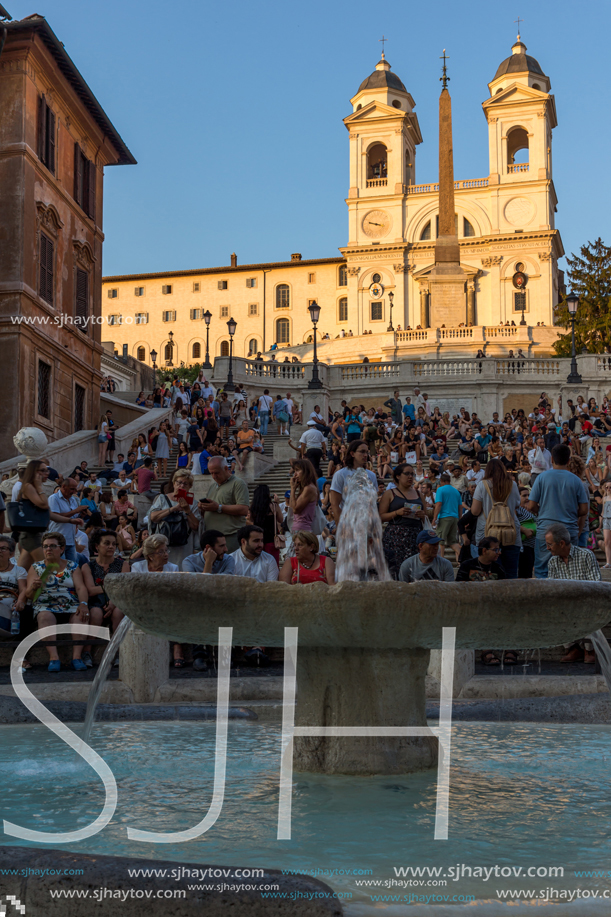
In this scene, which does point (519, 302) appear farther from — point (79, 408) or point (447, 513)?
point (447, 513)

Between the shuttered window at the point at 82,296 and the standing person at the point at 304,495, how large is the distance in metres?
21.0

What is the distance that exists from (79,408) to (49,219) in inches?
206

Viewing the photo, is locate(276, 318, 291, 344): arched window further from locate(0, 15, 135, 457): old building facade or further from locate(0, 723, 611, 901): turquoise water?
locate(0, 723, 611, 901): turquoise water

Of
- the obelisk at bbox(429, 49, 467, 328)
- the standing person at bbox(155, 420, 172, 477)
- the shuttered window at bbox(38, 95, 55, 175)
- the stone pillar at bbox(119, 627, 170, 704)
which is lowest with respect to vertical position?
the stone pillar at bbox(119, 627, 170, 704)

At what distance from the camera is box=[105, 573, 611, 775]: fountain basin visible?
12.7 ft

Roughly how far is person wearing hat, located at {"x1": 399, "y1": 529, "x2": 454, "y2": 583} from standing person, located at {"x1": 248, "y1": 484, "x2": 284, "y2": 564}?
1.72 meters

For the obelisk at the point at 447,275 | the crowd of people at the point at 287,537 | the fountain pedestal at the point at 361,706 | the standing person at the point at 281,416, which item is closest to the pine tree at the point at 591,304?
the obelisk at the point at 447,275

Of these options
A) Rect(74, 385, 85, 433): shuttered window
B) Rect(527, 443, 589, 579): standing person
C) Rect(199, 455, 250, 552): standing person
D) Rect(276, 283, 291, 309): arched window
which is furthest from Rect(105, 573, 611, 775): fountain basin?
Rect(276, 283, 291, 309): arched window

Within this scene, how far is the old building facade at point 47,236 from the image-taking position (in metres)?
23.9

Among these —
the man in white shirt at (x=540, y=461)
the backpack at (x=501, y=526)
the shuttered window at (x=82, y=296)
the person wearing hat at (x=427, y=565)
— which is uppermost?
the shuttered window at (x=82, y=296)

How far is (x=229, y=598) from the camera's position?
156 inches

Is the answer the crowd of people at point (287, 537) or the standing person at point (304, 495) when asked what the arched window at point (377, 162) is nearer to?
the crowd of people at point (287, 537)

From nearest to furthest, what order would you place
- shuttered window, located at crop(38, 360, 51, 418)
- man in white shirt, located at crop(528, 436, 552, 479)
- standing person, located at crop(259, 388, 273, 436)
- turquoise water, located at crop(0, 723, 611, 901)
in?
1. turquoise water, located at crop(0, 723, 611, 901)
2. man in white shirt, located at crop(528, 436, 552, 479)
3. shuttered window, located at crop(38, 360, 51, 418)
4. standing person, located at crop(259, 388, 273, 436)

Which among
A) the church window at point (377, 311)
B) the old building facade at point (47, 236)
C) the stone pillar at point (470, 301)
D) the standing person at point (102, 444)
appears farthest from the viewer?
the church window at point (377, 311)
